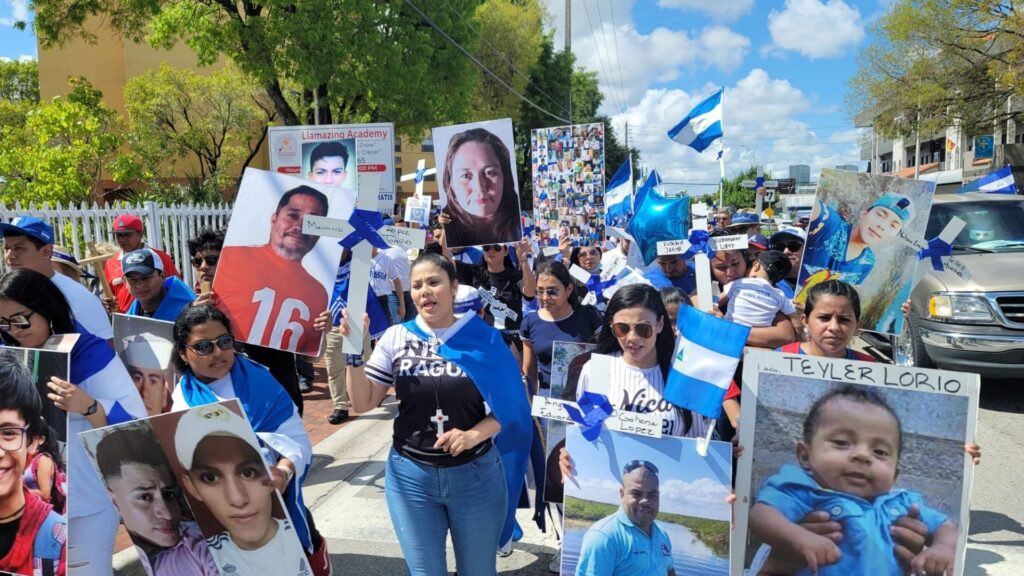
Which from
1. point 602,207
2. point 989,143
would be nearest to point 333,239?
point 602,207

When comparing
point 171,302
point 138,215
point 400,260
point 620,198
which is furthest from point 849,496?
point 138,215

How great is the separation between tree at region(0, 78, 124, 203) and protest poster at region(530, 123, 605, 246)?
12.8 meters

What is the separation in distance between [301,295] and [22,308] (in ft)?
3.97

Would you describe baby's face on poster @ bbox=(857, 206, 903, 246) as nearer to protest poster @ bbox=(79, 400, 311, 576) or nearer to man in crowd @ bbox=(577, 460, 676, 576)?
man in crowd @ bbox=(577, 460, 676, 576)

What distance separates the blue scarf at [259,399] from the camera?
2.90 metres

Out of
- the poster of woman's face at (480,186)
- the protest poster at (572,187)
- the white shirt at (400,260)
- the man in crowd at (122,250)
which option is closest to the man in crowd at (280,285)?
the poster of woman's face at (480,186)

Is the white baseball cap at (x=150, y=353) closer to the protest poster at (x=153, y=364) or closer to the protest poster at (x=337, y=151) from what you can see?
the protest poster at (x=153, y=364)

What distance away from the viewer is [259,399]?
2979mm

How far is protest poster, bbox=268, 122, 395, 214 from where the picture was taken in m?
7.28

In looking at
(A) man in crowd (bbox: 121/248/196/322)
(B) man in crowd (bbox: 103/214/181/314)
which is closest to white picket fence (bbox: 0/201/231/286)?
(B) man in crowd (bbox: 103/214/181/314)

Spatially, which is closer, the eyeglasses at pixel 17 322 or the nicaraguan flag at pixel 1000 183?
the eyeglasses at pixel 17 322

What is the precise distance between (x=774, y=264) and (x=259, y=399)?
13.6ft

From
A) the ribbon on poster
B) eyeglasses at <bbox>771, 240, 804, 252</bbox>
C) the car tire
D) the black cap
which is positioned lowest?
the car tire

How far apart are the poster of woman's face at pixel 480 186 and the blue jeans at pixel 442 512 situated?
286cm
